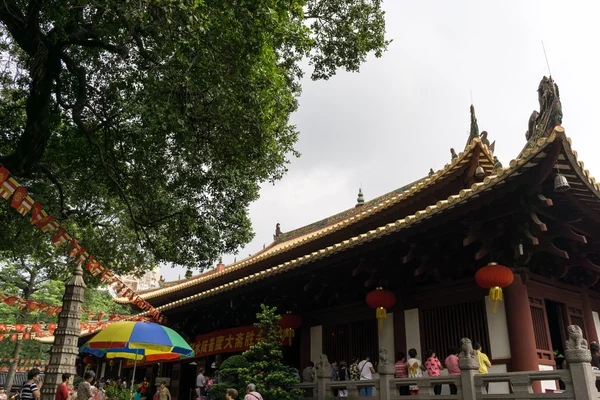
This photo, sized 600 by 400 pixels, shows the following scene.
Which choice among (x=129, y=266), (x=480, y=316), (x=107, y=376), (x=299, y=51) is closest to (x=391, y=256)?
(x=480, y=316)

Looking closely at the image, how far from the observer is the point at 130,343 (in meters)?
8.67

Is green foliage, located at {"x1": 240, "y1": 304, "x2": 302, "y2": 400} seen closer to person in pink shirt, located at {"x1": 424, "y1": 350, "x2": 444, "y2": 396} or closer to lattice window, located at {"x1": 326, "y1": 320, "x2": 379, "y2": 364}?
lattice window, located at {"x1": 326, "y1": 320, "x2": 379, "y2": 364}

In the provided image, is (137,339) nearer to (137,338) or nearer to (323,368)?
(137,338)

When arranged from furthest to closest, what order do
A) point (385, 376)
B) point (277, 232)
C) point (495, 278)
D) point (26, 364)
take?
point (26, 364) < point (277, 232) < point (385, 376) < point (495, 278)

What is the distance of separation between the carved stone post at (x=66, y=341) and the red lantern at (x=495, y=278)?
6.98m

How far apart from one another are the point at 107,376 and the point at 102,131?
12.1 meters

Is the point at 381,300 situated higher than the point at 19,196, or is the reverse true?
the point at 19,196

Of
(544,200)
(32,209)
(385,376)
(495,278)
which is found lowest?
(385,376)

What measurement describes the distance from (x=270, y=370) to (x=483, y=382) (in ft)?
12.7

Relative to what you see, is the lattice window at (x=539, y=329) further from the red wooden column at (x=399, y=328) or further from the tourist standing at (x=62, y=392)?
the tourist standing at (x=62, y=392)

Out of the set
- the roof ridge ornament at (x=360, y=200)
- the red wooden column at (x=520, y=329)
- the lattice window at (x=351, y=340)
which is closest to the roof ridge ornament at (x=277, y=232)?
the roof ridge ornament at (x=360, y=200)

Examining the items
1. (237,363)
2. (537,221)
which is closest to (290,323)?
(237,363)

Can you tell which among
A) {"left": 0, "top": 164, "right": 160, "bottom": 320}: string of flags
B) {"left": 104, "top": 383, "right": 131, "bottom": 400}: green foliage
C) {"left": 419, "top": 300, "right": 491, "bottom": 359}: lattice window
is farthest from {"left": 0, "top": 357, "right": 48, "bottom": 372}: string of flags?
{"left": 419, "top": 300, "right": 491, "bottom": 359}: lattice window

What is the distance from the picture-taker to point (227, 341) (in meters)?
12.7
